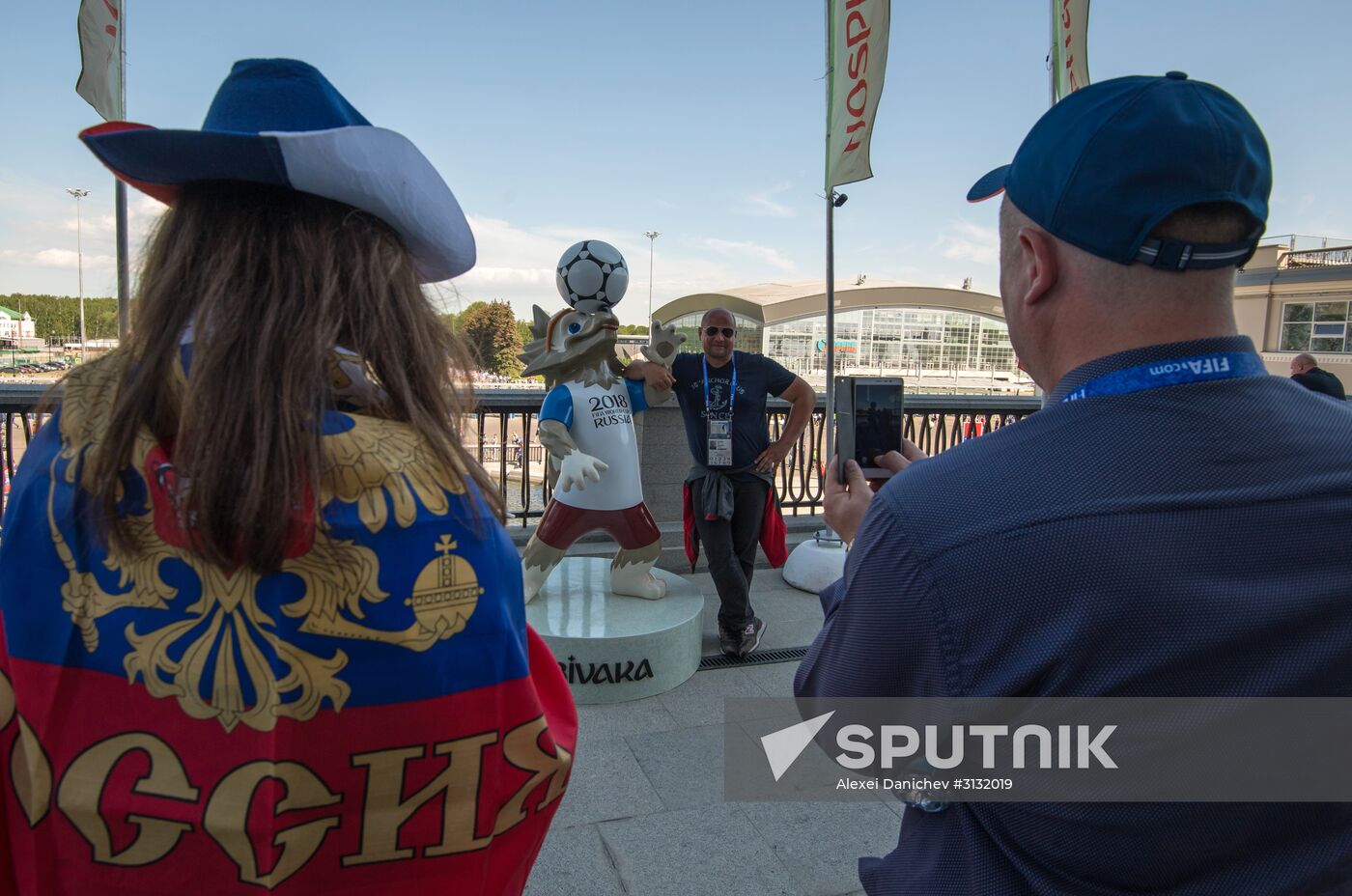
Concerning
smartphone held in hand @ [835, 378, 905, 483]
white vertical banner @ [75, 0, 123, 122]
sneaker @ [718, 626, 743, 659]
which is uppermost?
white vertical banner @ [75, 0, 123, 122]

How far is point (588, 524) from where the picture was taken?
4.37 m

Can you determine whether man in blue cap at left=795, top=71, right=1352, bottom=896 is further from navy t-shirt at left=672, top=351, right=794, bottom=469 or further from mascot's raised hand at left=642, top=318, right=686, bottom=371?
mascot's raised hand at left=642, top=318, right=686, bottom=371

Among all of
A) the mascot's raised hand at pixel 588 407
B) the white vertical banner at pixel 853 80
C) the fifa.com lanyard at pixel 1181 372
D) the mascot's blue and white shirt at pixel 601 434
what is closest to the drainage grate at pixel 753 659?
the mascot's raised hand at pixel 588 407

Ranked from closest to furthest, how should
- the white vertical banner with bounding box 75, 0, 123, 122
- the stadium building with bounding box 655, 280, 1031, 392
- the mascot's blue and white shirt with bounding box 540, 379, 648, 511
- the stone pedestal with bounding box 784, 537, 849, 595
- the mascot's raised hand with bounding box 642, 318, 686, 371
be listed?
1. the white vertical banner with bounding box 75, 0, 123, 122
2. the mascot's blue and white shirt with bounding box 540, 379, 648, 511
3. the mascot's raised hand with bounding box 642, 318, 686, 371
4. the stone pedestal with bounding box 784, 537, 849, 595
5. the stadium building with bounding box 655, 280, 1031, 392

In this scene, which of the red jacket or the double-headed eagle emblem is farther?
the red jacket

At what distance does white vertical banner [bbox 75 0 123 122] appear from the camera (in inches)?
148

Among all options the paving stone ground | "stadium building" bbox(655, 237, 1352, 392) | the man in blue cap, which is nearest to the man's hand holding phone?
the man in blue cap

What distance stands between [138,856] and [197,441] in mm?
492

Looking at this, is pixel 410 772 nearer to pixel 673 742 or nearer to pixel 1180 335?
pixel 1180 335

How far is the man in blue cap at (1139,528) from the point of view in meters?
0.81

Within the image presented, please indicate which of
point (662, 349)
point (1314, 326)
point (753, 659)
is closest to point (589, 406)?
point (662, 349)

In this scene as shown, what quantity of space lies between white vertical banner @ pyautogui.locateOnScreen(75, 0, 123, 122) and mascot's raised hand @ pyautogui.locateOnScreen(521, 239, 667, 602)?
2.32 metres

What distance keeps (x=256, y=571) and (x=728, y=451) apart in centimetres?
365

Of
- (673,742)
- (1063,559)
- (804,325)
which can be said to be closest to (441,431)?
(1063,559)
